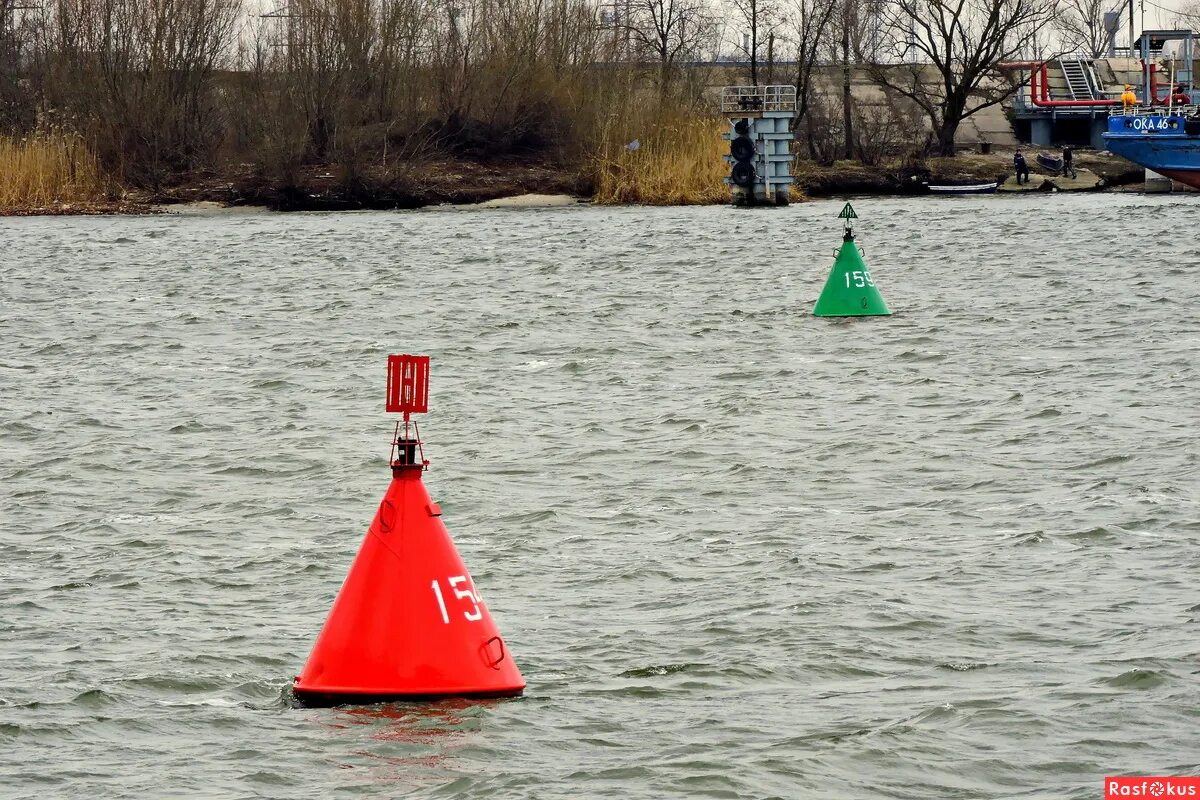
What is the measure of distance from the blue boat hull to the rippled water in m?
35.4

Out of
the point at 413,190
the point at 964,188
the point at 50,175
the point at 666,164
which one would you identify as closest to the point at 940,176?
the point at 964,188

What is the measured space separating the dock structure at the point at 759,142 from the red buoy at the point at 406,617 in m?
47.8

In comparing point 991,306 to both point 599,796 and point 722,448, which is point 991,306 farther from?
point 599,796

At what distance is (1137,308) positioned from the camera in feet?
75.0

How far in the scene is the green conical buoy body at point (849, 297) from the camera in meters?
22.3

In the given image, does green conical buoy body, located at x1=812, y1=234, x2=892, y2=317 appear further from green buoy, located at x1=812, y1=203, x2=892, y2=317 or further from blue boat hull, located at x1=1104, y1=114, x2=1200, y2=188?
blue boat hull, located at x1=1104, y1=114, x2=1200, y2=188

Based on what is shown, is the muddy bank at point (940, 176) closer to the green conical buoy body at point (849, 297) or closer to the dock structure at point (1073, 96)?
the dock structure at point (1073, 96)

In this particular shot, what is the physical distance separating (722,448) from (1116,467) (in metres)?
2.65

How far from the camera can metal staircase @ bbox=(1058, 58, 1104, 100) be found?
235 feet

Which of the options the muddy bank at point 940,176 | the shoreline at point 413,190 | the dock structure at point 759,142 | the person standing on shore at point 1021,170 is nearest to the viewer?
the dock structure at point 759,142

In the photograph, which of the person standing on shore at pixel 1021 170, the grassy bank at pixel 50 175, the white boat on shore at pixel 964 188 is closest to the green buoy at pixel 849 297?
the grassy bank at pixel 50 175

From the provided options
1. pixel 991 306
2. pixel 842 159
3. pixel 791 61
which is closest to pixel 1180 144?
pixel 842 159

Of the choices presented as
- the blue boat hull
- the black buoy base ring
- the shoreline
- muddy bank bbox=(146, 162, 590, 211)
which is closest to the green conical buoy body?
the black buoy base ring

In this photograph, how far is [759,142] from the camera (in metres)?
55.0
